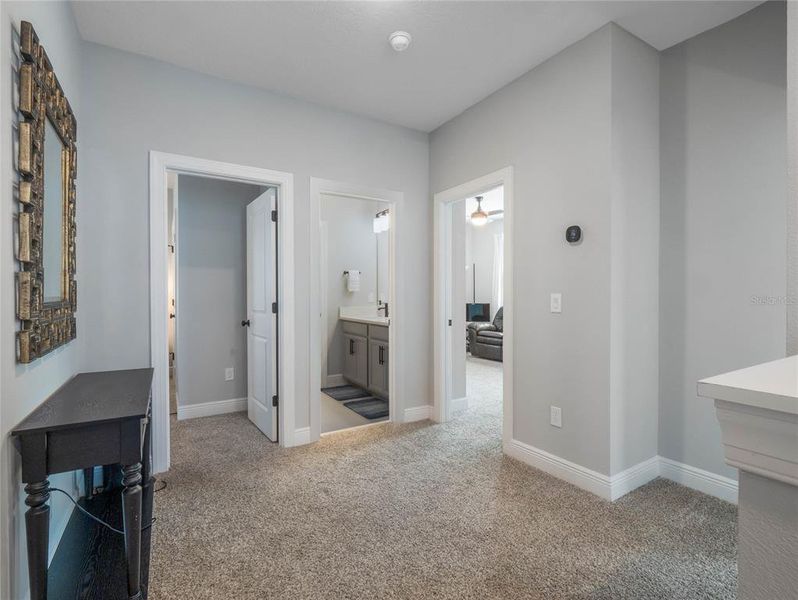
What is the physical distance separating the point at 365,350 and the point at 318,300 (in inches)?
59.2

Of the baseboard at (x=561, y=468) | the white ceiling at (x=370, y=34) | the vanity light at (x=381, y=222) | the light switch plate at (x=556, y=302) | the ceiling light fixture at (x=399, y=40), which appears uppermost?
the white ceiling at (x=370, y=34)

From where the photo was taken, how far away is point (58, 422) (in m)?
1.32

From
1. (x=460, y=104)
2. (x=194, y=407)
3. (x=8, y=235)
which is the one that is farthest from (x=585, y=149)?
(x=194, y=407)

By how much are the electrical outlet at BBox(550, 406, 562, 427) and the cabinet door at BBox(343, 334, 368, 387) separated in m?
2.36

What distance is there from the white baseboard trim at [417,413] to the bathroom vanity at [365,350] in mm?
511

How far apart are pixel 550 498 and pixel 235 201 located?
11.7ft

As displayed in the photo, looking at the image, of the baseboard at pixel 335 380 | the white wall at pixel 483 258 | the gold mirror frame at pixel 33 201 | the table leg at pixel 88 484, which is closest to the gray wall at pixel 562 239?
the gold mirror frame at pixel 33 201

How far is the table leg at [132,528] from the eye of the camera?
1428 millimetres

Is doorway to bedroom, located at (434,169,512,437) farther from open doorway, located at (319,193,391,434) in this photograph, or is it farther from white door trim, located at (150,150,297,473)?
white door trim, located at (150,150,297,473)

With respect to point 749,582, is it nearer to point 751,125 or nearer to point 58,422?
point 58,422

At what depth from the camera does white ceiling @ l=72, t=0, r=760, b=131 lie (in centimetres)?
207

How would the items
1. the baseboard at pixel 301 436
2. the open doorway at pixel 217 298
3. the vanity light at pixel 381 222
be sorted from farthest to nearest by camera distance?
the vanity light at pixel 381 222 → the open doorway at pixel 217 298 → the baseboard at pixel 301 436

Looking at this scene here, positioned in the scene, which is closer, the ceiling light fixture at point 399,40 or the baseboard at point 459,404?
the ceiling light fixture at point 399,40

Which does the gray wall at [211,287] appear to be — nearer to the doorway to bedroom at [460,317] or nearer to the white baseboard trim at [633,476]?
the doorway to bedroom at [460,317]
